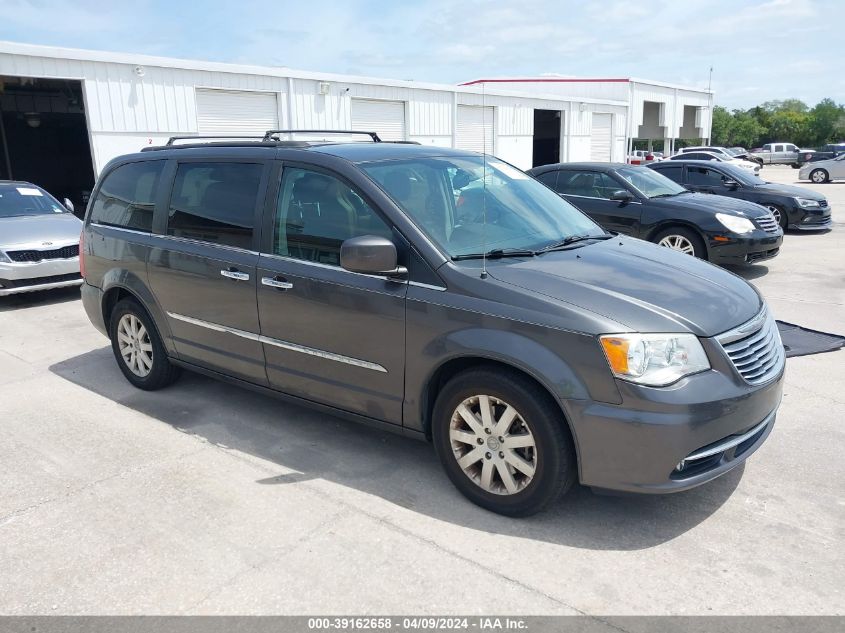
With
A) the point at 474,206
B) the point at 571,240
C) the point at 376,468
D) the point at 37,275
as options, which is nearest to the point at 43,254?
the point at 37,275

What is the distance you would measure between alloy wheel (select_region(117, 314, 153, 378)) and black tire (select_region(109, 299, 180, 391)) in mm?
19

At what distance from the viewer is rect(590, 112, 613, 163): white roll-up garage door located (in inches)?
1216

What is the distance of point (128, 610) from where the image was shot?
2748 millimetres

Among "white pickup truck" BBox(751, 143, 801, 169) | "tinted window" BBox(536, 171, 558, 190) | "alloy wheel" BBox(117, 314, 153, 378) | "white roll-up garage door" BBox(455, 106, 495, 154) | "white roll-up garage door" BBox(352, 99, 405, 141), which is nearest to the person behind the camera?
"alloy wheel" BBox(117, 314, 153, 378)

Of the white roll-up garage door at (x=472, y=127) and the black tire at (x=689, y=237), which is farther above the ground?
the white roll-up garage door at (x=472, y=127)

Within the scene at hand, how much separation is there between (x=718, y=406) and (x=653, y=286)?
696mm

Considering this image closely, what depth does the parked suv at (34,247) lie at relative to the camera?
831cm

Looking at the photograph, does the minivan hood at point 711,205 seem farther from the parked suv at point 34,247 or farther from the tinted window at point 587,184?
the parked suv at point 34,247

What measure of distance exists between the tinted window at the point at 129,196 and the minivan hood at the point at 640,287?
2855 millimetres

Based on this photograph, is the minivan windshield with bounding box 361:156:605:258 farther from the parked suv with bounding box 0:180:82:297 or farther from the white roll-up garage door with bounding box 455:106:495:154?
the white roll-up garage door with bounding box 455:106:495:154

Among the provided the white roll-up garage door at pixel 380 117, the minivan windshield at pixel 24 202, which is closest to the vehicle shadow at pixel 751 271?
the minivan windshield at pixel 24 202

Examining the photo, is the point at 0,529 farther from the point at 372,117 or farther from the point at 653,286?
the point at 372,117

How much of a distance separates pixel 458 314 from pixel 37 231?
25.2 ft

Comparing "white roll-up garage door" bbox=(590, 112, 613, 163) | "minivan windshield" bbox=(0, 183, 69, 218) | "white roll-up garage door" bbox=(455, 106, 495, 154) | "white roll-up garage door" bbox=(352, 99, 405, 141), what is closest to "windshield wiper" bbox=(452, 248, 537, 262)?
"minivan windshield" bbox=(0, 183, 69, 218)
